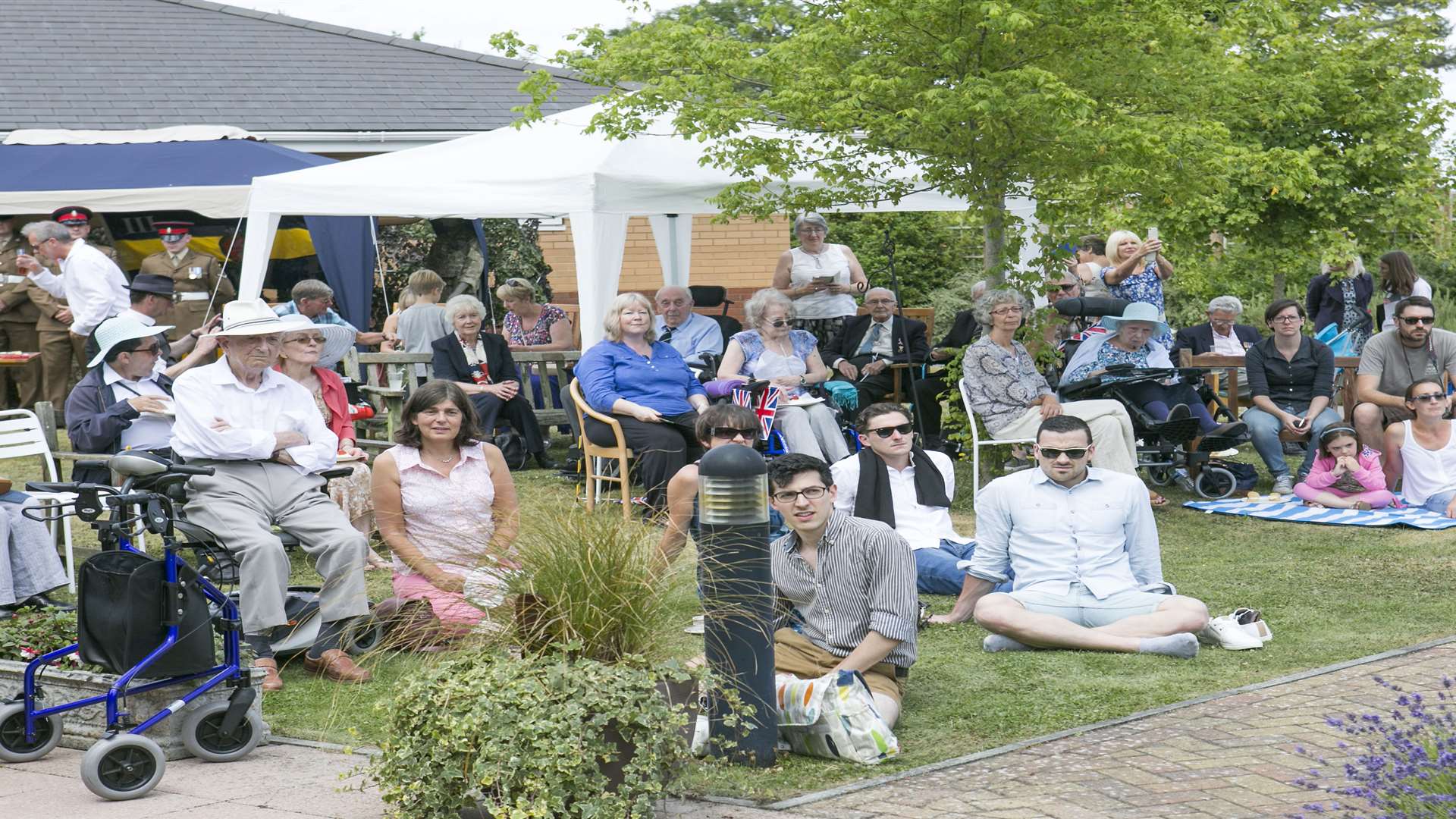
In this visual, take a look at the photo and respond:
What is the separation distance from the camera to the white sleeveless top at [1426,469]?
9.37 meters

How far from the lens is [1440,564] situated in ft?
25.8

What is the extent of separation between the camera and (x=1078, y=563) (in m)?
6.32

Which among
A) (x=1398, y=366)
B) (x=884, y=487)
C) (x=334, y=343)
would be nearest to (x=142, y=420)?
(x=334, y=343)

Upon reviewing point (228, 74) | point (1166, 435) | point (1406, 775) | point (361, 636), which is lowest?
point (361, 636)

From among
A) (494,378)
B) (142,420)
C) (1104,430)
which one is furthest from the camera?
(494,378)

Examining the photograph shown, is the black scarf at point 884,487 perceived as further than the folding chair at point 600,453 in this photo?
No

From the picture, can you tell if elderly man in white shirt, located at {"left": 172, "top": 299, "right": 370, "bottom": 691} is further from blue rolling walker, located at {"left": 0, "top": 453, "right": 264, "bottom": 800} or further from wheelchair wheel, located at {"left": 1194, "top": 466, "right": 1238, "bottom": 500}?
wheelchair wheel, located at {"left": 1194, "top": 466, "right": 1238, "bottom": 500}

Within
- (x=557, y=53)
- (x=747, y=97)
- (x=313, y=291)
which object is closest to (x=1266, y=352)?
(x=747, y=97)

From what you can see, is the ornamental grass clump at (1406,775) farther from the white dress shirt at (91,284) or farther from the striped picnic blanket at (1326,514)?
the white dress shirt at (91,284)

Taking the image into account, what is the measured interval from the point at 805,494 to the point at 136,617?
2.13 meters

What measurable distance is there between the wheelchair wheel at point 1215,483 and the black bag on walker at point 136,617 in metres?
7.11

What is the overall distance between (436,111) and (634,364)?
11190 mm

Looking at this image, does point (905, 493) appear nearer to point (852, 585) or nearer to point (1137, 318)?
point (852, 585)

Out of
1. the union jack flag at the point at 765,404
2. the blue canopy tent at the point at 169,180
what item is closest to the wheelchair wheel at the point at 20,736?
the union jack flag at the point at 765,404
